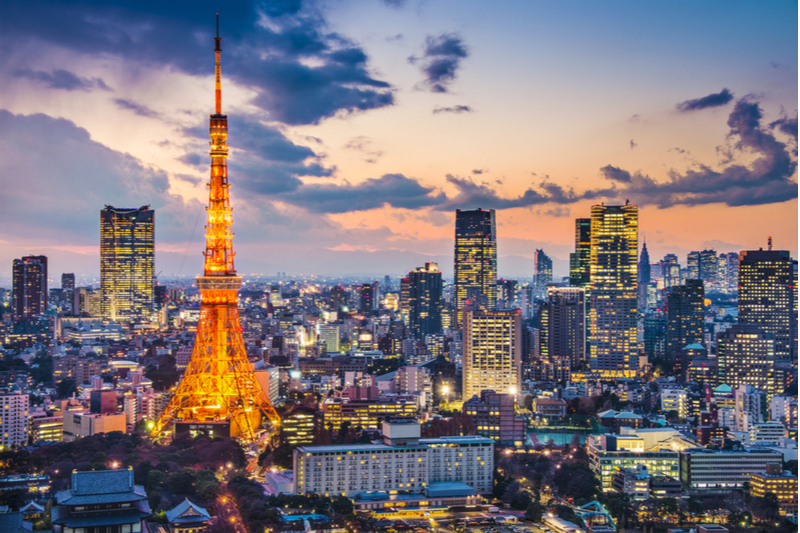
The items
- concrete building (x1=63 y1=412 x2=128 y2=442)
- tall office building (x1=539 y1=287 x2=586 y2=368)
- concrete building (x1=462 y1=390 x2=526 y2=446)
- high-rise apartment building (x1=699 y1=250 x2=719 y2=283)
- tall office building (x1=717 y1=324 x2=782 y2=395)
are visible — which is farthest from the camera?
high-rise apartment building (x1=699 y1=250 x2=719 y2=283)

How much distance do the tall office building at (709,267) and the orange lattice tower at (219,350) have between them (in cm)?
1945

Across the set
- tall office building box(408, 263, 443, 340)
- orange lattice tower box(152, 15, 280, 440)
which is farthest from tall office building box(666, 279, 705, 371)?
orange lattice tower box(152, 15, 280, 440)

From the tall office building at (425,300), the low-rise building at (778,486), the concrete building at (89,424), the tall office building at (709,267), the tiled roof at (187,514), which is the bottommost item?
the low-rise building at (778,486)

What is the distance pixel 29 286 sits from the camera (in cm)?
2877

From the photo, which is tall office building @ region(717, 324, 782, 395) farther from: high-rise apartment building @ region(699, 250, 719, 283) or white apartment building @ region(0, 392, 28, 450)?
white apartment building @ region(0, 392, 28, 450)

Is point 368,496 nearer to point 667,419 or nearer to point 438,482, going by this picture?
point 438,482

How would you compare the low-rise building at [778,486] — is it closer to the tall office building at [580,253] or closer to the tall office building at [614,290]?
the tall office building at [614,290]

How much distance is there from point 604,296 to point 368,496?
62.2 feet

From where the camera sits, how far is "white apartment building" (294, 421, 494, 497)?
11.2 meters

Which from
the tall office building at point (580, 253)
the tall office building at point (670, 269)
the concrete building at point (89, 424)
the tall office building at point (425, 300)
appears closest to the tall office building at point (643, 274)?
the tall office building at point (670, 269)

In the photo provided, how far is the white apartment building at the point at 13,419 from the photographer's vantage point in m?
14.3

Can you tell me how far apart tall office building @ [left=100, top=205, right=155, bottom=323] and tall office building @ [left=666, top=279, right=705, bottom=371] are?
705 inches

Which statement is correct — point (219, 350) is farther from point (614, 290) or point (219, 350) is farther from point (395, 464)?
point (614, 290)

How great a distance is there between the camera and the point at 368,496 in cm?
1094
